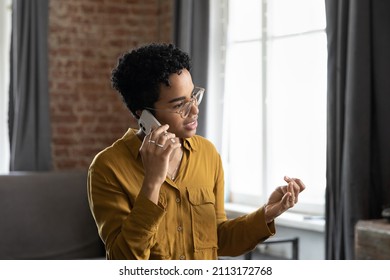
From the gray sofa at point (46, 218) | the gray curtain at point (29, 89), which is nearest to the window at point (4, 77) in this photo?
the gray curtain at point (29, 89)

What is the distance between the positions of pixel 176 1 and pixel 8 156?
68.7 inches

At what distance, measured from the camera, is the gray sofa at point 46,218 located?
15.9 feet

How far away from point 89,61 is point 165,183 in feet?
13.7

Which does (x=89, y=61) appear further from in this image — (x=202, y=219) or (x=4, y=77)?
(x=202, y=219)

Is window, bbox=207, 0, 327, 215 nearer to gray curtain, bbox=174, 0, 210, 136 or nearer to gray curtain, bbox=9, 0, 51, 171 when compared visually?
gray curtain, bbox=174, 0, 210, 136

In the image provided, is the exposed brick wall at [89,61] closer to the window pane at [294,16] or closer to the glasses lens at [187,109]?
the window pane at [294,16]

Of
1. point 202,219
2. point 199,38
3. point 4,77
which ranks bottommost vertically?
point 202,219

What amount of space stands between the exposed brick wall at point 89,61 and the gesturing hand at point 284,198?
4.09 m

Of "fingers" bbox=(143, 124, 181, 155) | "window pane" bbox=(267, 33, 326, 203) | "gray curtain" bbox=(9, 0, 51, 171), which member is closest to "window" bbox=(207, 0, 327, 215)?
"window pane" bbox=(267, 33, 326, 203)

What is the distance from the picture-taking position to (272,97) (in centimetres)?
503

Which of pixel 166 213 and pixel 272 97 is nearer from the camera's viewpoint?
pixel 166 213

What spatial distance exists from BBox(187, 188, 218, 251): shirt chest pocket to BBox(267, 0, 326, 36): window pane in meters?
2.93

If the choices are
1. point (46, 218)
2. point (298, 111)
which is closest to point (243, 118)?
point (298, 111)

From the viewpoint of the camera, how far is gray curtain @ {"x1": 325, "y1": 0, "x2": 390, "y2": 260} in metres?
3.93
